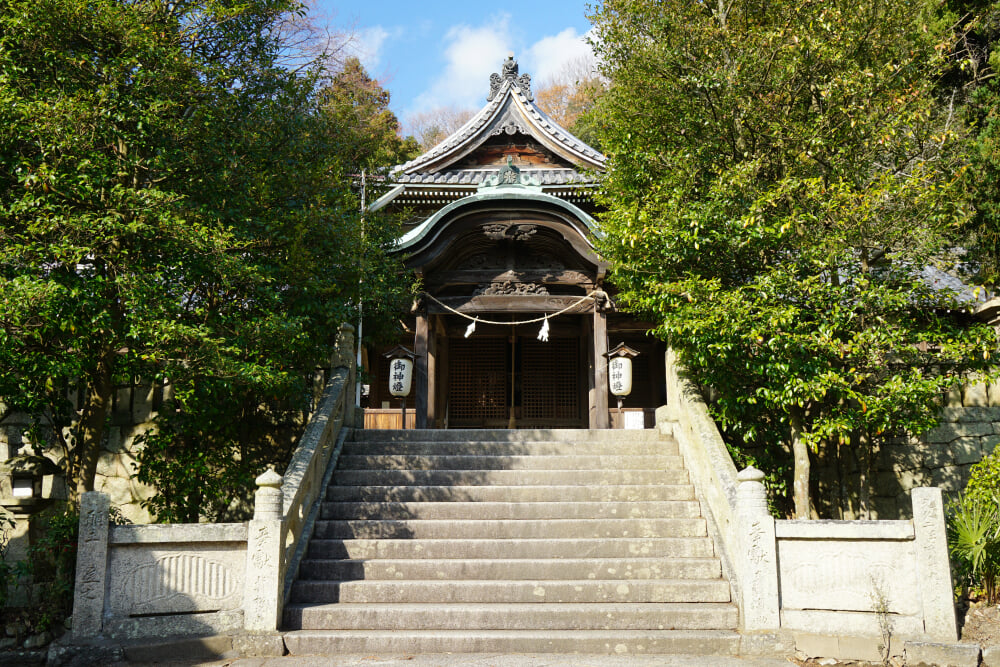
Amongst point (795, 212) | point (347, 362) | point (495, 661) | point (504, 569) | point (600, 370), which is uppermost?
point (795, 212)

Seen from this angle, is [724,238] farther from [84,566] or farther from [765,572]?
[84,566]

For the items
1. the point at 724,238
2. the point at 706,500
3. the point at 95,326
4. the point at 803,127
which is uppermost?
the point at 803,127

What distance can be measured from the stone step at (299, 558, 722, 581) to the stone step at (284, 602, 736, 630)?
517 millimetres

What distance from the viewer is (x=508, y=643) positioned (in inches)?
232

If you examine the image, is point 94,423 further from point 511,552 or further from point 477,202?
point 477,202

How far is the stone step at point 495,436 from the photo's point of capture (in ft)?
29.0

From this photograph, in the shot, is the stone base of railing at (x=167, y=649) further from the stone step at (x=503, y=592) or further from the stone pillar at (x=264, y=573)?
the stone step at (x=503, y=592)

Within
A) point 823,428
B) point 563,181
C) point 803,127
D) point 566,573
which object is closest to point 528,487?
point 566,573

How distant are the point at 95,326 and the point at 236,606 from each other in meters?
2.67

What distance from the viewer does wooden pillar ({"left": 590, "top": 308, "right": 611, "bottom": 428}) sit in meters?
11.6

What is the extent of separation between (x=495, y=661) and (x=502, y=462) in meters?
2.90

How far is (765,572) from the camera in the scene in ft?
20.0

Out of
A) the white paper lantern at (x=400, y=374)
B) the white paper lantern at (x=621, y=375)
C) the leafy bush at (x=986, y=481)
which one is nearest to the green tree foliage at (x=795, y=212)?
the leafy bush at (x=986, y=481)

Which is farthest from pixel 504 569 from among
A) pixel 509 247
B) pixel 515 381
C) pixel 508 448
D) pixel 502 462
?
pixel 515 381
